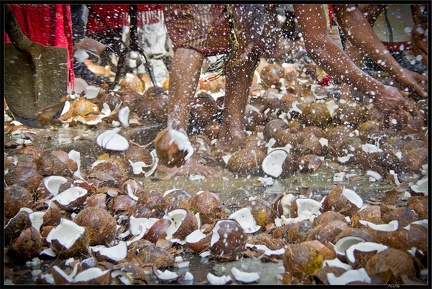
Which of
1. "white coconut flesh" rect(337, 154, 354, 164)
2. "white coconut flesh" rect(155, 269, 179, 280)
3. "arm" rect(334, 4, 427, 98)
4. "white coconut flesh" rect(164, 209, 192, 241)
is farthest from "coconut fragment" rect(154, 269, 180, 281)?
"arm" rect(334, 4, 427, 98)

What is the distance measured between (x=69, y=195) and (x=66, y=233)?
35cm

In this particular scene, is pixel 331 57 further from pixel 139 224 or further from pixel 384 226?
pixel 139 224

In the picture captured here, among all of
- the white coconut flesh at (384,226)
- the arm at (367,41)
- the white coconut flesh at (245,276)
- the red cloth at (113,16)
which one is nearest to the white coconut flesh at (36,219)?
the white coconut flesh at (245,276)

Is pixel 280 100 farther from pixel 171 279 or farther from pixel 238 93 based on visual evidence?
pixel 171 279

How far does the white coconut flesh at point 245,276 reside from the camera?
5.05ft

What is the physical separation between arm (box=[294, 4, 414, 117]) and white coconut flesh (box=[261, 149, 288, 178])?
0.54 m

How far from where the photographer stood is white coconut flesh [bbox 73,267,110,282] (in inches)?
55.6

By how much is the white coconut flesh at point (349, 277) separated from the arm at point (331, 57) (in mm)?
1299

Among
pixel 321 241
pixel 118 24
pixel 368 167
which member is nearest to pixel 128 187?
pixel 321 241

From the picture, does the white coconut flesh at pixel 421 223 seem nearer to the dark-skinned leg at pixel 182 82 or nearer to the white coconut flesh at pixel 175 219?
the white coconut flesh at pixel 175 219

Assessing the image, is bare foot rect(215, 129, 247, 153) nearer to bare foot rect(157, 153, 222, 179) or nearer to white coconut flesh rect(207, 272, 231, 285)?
bare foot rect(157, 153, 222, 179)

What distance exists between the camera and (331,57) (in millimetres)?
2412

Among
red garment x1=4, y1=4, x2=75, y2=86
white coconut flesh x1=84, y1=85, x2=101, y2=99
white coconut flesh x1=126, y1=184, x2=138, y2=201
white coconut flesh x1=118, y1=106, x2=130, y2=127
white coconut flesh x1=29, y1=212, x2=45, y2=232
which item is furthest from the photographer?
white coconut flesh x1=84, y1=85, x2=101, y2=99

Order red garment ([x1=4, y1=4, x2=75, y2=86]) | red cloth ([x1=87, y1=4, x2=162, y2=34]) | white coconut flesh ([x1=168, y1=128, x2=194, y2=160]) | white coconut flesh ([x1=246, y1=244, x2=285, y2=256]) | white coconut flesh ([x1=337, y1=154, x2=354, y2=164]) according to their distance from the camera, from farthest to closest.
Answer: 1. red cloth ([x1=87, y1=4, x2=162, y2=34])
2. red garment ([x1=4, y1=4, x2=75, y2=86])
3. white coconut flesh ([x1=337, y1=154, x2=354, y2=164])
4. white coconut flesh ([x1=168, y1=128, x2=194, y2=160])
5. white coconut flesh ([x1=246, y1=244, x2=285, y2=256])
